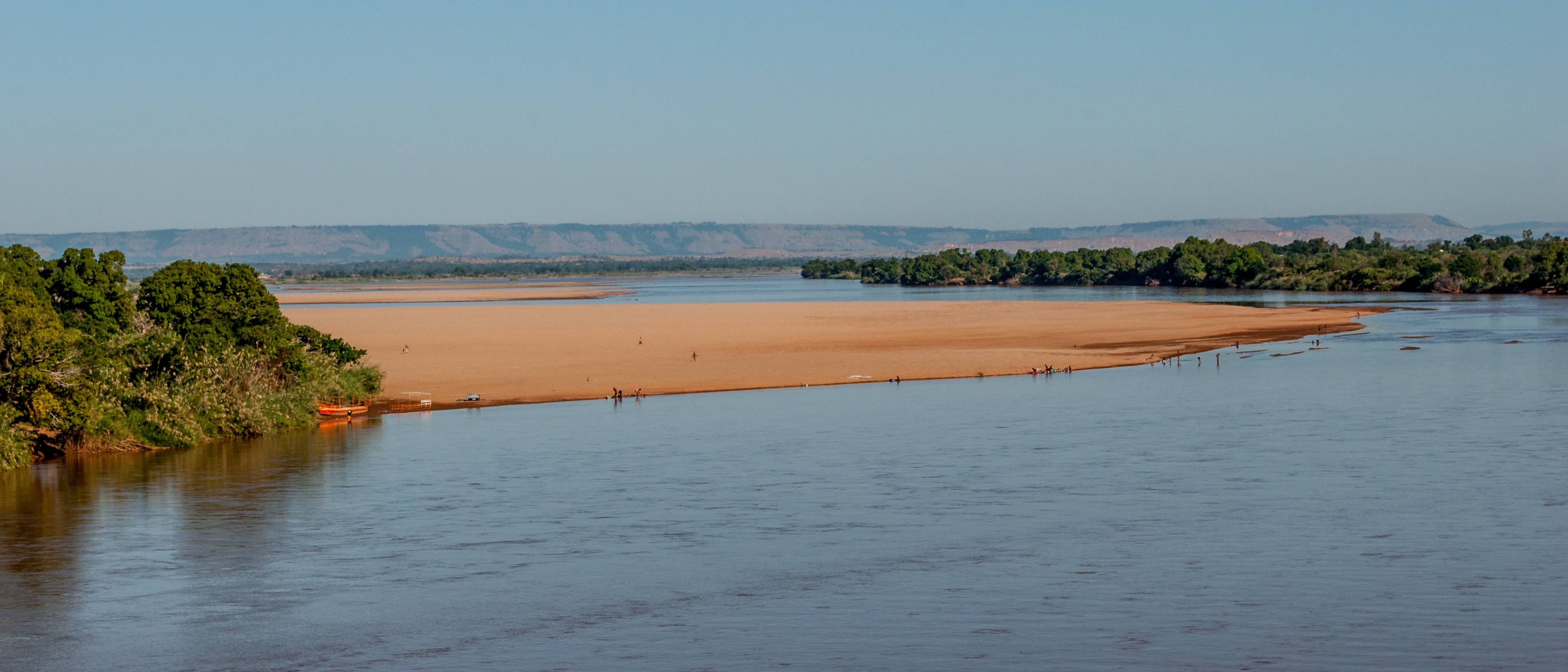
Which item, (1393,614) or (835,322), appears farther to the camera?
(835,322)

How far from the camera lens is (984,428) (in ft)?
115

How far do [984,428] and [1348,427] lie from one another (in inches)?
319

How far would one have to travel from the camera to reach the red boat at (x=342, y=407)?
3831cm

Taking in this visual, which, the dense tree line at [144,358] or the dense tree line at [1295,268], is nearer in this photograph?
the dense tree line at [144,358]

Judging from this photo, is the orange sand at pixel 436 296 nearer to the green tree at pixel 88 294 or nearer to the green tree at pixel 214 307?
the green tree at pixel 214 307

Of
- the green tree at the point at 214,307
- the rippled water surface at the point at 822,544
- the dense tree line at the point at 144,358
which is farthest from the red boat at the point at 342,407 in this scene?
the green tree at the point at 214,307

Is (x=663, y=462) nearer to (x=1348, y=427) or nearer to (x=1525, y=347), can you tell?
(x=1348, y=427)

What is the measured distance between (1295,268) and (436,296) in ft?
270

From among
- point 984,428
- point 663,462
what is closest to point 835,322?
point 984,428

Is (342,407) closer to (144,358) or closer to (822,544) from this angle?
(144,358)

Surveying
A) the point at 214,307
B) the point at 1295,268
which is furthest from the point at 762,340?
the point at 1295,268

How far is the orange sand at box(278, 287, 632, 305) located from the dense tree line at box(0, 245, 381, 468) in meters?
85.4

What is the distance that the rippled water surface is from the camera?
1591cm

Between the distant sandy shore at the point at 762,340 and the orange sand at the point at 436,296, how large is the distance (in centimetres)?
2423
